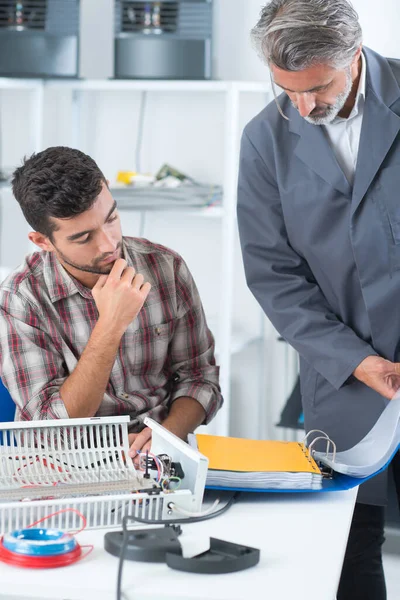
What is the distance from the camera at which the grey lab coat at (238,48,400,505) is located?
61.3 inches

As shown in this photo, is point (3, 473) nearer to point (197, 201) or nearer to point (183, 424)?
point (183, 424)

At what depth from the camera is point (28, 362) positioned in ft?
5.07

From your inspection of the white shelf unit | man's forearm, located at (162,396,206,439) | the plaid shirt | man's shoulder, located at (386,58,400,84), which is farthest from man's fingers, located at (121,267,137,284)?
the white shelf unit

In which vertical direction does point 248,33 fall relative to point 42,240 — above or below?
above

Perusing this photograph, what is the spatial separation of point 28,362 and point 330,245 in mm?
611

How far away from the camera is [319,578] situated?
953mm

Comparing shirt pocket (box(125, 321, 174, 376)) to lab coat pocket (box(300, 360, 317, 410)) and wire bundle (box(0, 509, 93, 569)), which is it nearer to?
lab coat pocket (box(300, 360, 317, 410))

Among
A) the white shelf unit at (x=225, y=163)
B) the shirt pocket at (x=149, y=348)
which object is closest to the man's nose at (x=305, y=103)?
the shirt pocket at (x=149, y=348)

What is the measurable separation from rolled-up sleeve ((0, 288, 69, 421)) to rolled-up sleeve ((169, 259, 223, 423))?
0.24 metres

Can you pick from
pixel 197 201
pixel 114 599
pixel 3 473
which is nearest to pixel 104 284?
pixel 3 473

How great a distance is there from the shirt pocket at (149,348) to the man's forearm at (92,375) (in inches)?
5.0

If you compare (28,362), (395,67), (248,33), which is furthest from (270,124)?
(248,33)

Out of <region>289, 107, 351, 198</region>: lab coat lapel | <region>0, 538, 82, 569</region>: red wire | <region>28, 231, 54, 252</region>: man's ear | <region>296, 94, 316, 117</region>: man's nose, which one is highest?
<region>296, 94, 316, 117</region>: man's nose

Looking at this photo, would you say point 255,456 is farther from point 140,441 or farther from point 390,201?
point 390,201
